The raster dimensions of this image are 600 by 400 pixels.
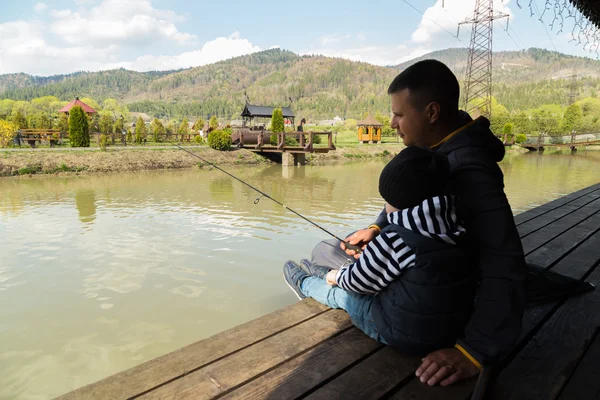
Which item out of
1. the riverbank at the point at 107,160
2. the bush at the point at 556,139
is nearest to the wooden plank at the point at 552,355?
the riverbank at the point at 107,160

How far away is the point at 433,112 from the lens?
135 cm

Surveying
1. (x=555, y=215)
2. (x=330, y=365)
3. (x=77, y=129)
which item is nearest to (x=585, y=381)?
(x=330, y=365)

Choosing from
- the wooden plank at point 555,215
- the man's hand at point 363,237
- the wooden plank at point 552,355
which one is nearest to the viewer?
the wooden plank at point 552,355

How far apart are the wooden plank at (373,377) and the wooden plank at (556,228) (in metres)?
1.90

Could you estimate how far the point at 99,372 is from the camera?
109 inches

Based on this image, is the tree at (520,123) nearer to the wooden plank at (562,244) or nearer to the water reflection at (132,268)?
the water reflection at (132,268)

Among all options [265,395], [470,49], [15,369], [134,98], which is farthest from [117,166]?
[134,98]

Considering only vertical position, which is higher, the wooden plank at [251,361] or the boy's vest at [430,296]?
the boy's vest at [430,296]

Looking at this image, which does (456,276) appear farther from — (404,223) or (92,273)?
(92,273)

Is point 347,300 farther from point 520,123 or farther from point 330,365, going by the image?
point 520,123

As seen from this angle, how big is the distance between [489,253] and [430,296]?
239mm

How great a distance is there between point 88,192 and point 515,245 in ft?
38.0

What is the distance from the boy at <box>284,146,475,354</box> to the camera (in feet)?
3.92

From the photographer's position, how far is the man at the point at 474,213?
3.94ft
